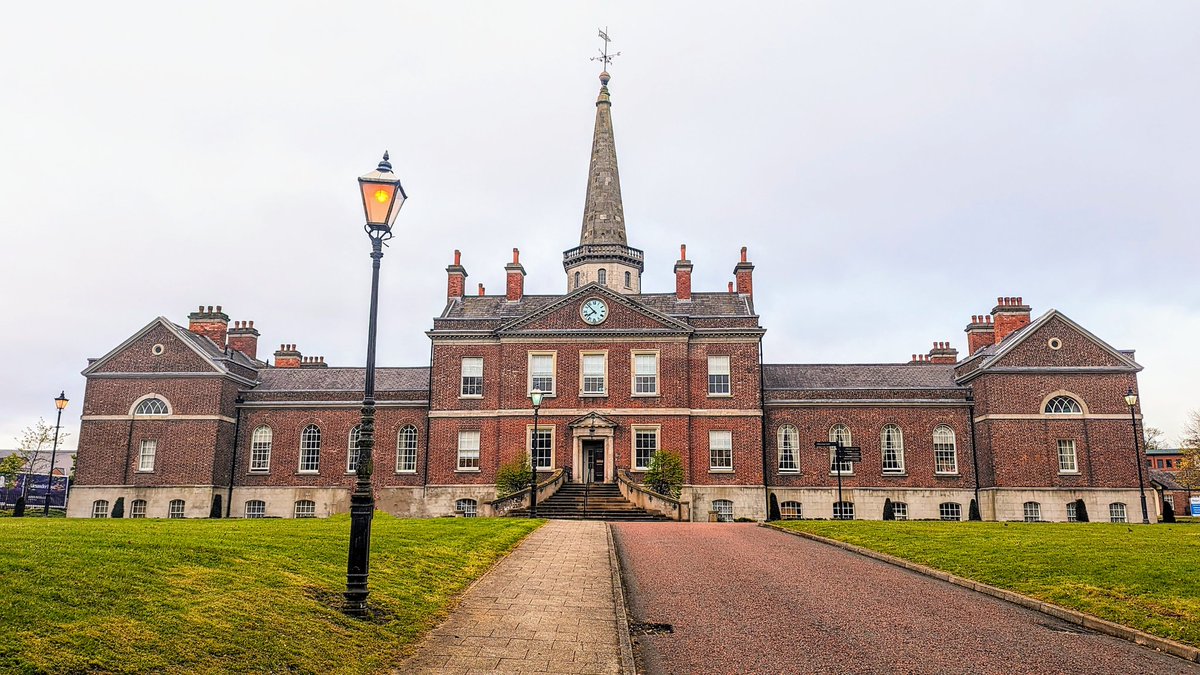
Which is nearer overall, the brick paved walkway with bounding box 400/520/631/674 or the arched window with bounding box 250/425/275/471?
the brick paved walkway with bounding box 400/520/631/674

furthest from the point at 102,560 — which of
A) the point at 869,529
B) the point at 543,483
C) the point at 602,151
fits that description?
the point at 602,151

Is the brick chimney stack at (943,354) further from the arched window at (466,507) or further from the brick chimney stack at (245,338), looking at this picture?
the brick chimney stack at (245,338)

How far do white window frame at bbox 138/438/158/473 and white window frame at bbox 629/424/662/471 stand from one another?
863 inches

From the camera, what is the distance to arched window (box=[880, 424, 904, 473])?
128 ft

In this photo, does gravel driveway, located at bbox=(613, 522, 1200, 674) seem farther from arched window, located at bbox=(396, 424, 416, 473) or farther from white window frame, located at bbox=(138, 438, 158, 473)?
white window frame, located at bbox=(138, 438, 158, 473)

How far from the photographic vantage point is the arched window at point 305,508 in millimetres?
39594

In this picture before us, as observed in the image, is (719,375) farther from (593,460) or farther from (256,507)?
(256,507)

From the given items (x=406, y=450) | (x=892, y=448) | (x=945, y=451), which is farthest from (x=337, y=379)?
(x=945, y=451)

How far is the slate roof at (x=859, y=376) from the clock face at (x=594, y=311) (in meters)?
8.90

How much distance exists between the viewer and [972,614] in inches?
428

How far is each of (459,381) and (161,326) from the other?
46.9 feet

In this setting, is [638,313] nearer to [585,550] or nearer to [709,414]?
[709,414]

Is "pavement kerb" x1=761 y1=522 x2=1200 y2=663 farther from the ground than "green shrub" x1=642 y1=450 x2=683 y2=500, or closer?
closer

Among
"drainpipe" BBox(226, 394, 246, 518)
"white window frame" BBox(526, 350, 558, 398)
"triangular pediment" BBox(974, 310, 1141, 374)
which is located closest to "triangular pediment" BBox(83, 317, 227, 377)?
"drainpipe" BBox(226, 394, 246, 518)
